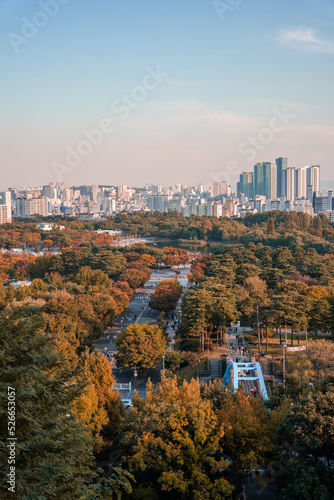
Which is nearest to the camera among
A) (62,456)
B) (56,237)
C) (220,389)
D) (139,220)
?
(62,456)

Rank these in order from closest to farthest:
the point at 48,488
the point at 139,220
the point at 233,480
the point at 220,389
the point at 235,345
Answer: the point at 48,488
the point at 233,480
the point at 220,389
the point at 235,345
the point at 139,220

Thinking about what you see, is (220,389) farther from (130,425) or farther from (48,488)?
(48,488)

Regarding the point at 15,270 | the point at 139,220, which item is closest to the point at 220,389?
the point at 15,270

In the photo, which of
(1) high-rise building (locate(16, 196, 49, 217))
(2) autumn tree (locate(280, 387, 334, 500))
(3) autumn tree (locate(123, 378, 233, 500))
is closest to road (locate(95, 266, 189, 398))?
(3) autumn tree (locate(123, 378, 233, 500))

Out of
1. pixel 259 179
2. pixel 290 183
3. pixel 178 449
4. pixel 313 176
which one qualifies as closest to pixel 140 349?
pixel 178 449

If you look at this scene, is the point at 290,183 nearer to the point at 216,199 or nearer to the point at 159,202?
the point at 216,199

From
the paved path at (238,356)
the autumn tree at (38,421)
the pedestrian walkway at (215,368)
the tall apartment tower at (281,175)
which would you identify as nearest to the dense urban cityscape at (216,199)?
the tall apartment tower at (281,175)
